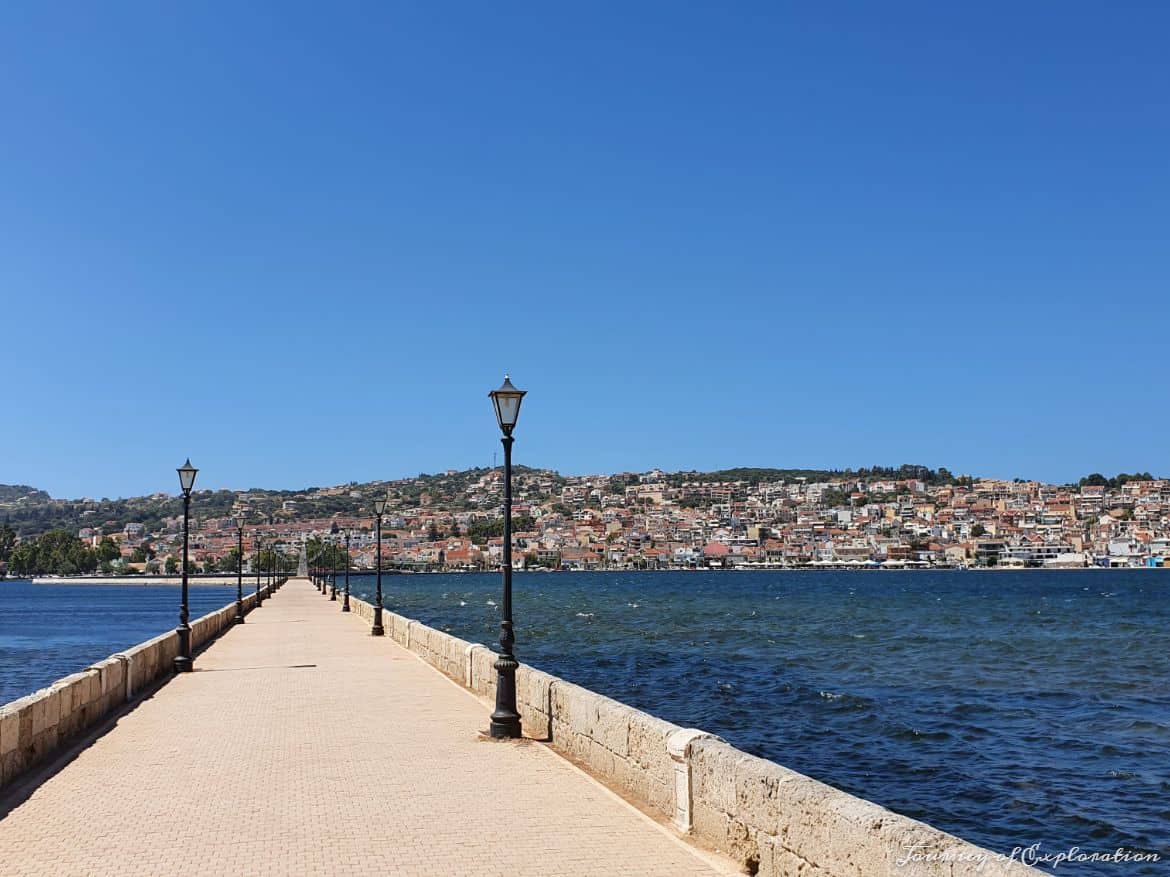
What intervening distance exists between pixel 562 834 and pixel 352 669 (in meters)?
13.7

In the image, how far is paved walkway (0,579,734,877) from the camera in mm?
7246

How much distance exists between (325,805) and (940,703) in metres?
20.2

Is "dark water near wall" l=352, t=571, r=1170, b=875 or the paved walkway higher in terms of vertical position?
the paved walkway

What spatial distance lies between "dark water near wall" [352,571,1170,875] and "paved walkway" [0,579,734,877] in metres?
6.74

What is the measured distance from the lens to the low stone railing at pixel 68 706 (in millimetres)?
9992

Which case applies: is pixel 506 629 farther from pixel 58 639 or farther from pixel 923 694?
pixel 58 639

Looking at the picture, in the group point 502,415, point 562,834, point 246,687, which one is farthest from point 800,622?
point 562,834

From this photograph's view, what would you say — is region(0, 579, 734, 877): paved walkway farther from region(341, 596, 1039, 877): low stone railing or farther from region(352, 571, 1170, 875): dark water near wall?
region(352, 571, 1170, 875): dark water near wall

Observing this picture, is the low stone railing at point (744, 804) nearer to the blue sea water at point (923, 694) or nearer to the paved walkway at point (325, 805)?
the paved walkway at point (325, 805)

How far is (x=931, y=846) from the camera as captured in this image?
5.34 meters

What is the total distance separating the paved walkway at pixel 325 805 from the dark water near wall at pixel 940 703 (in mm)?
6737

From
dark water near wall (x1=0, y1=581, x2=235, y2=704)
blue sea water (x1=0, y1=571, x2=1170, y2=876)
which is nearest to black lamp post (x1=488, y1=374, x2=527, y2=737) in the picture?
blue sea water (x1=0, y1=571, x2=1170, y2=876)

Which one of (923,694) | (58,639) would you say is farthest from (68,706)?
(58,639)

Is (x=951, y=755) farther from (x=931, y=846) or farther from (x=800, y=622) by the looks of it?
(x=800, y=622)
